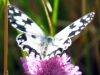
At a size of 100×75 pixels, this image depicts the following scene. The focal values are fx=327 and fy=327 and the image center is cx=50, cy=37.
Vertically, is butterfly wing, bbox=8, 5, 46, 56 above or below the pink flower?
above

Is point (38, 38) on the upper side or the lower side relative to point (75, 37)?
lower

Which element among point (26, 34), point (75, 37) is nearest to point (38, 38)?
point (26, 34)

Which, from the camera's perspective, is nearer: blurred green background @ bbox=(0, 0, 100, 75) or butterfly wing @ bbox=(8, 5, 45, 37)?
butterfly wing @ bbox=(8, 5, 45, 37)

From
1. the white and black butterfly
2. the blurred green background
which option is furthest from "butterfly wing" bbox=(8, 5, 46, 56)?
the blurred green background

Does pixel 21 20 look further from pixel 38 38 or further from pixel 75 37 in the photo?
pixel 75 37

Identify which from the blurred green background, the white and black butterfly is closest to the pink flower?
the white and black butterfly

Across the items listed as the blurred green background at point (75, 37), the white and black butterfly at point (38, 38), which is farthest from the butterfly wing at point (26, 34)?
the blurred green background at point (75, 37)

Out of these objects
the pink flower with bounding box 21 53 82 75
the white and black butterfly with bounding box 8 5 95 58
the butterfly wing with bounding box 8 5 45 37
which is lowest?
the pink flower with bounding box 21 53 82 75

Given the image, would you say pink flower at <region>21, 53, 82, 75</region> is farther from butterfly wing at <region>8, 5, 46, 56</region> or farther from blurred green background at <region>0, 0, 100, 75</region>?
blurred green background at <region>0, 0, 100, 75</region>
